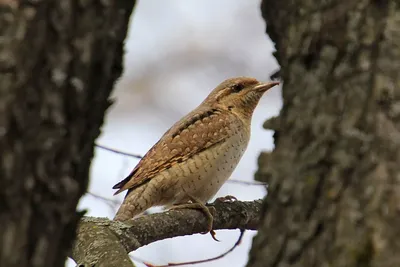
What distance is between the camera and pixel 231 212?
12.6 feet

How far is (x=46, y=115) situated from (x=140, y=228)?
195cm

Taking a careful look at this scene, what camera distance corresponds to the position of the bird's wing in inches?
176

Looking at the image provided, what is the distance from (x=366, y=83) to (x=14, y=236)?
75 cm

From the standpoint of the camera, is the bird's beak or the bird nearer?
the bird

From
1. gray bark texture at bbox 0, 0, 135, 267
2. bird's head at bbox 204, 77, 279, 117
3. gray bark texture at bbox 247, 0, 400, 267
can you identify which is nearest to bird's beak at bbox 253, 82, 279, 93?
bird's head at bbox 204, 77, 279, 117

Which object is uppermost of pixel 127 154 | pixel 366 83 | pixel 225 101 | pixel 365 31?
pixel 225 101

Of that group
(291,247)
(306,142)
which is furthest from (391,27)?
A: (291,247)

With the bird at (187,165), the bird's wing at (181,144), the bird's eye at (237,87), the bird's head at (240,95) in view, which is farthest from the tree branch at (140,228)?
the bird's eye at (237,87)

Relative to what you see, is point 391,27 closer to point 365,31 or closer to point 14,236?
point 365,31

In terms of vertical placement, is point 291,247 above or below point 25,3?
below

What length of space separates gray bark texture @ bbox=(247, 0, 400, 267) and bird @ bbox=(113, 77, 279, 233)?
2.69 metres

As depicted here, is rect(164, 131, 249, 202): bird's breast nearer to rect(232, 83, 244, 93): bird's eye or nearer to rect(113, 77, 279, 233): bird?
rect(113, 77, 279, 233): bird

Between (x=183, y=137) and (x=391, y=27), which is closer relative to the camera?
(x=391, y=27)

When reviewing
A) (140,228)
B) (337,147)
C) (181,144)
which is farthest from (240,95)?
(337,147)
